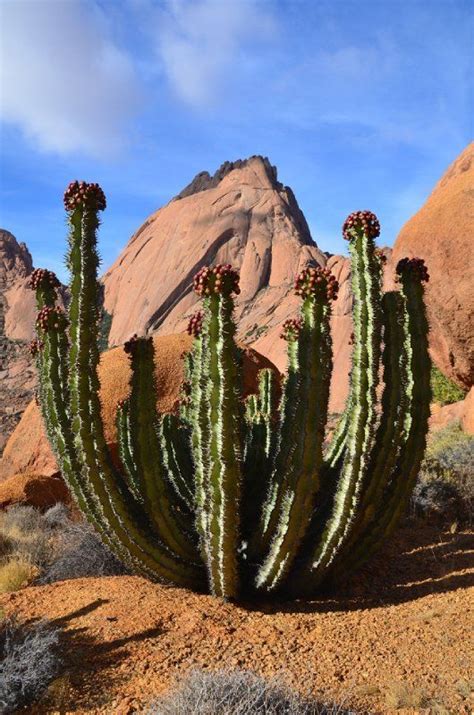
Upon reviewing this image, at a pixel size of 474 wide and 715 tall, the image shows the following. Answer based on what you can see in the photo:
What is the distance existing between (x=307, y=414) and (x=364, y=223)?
5.72 ft

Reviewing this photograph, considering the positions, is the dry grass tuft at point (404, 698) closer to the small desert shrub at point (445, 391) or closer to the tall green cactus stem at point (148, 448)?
the tall green cactus stem at point (148, 448)

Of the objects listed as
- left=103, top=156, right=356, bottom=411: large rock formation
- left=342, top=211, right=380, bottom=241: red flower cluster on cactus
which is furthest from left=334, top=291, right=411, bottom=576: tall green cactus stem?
left=103, top=156, right=356, bottom=411: large rock formation

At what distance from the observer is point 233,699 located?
11.2 ft

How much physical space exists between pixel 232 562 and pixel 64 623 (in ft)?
4.54

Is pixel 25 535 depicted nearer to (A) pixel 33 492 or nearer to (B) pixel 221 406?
(A) pixel 33 492

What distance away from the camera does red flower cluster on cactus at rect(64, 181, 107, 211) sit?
509 centimetres

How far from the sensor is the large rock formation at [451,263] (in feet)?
45.3

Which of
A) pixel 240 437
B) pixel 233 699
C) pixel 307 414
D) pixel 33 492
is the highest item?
pixel 307 414

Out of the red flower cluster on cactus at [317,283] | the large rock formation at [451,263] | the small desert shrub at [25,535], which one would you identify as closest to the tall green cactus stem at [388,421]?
the red flower cluster on cactus at [317,283]

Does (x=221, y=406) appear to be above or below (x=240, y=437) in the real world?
above

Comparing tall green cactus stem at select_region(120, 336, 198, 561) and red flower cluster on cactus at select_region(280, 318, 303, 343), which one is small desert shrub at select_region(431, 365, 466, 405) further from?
tall green cactus stem at select_region(120, 336, 198, 561)

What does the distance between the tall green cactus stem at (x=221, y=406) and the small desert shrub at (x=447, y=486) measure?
157 inches

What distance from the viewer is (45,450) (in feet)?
41.9

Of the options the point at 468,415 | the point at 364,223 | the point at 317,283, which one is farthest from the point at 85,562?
the point at 468,415
